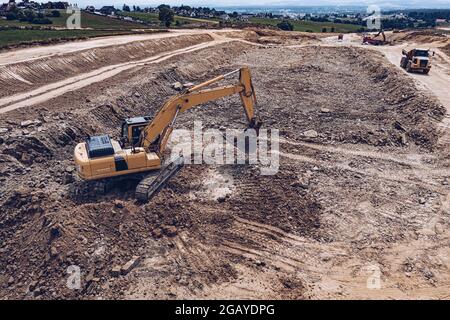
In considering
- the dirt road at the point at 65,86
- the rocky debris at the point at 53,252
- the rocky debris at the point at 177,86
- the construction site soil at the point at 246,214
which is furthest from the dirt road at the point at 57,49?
the rocky debris at the point at 53,252

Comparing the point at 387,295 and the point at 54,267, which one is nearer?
the point at 387,295

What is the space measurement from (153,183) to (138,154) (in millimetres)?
1201

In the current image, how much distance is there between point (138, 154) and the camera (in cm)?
1474

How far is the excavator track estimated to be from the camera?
1461 cm

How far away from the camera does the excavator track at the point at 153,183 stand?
14.6m

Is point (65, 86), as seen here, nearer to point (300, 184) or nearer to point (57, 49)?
point (57, 49)

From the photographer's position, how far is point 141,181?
14953 mm

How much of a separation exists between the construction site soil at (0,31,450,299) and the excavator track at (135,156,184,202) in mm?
298

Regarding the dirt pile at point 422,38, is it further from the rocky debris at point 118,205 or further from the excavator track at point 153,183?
the rocky debris at point 118,205

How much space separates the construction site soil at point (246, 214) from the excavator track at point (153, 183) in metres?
0.30

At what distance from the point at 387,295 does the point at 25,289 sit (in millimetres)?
9998

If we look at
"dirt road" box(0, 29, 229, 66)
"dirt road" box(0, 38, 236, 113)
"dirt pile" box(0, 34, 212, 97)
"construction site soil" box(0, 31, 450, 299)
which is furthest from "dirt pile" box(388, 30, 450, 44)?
"dirt road" box(0, 29, 229, 66)

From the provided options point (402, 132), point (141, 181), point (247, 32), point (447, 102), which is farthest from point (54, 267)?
point (247, 32)
